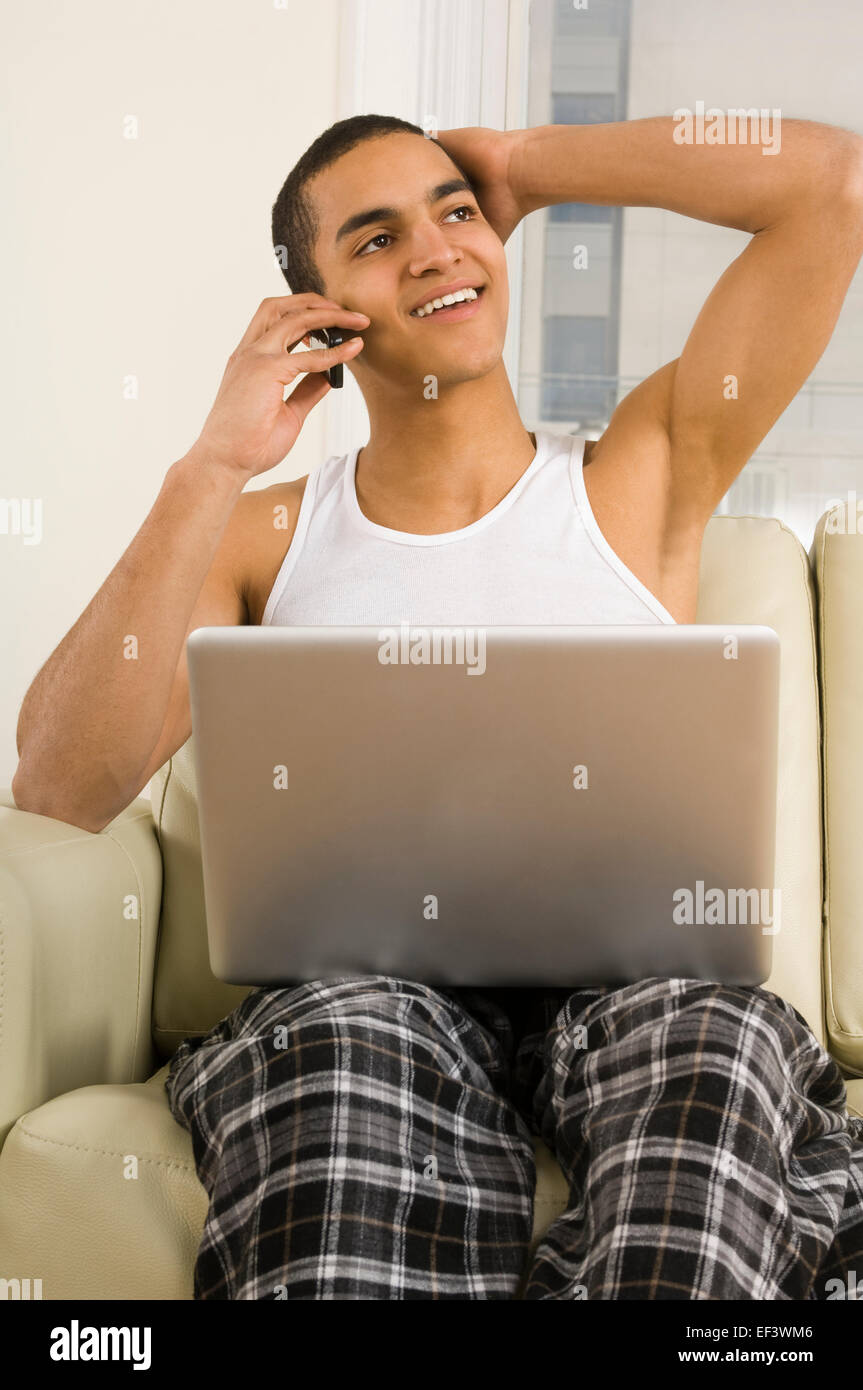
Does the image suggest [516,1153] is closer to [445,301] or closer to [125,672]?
[125,672]

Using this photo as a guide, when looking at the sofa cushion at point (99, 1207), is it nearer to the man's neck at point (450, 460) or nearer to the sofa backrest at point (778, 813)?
the sofa backrest at point (778, 813)

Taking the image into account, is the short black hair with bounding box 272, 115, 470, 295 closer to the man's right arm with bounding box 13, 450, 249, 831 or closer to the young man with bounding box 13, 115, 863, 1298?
the young man with bounding box 13, 115, 863, 1298

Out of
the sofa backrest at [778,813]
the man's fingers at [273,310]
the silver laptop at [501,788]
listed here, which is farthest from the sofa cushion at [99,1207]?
the man's fingers at [273,310]

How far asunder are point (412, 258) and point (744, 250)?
341 millimetres

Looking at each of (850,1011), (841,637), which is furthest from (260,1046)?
(841,637)

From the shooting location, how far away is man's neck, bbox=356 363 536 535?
125cm

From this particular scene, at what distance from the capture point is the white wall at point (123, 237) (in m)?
1.91

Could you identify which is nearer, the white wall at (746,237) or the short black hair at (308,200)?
the short black hair at (308,200)

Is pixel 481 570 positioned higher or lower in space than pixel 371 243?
lower

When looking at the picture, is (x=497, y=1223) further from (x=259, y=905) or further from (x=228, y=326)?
(x=228, y=326)

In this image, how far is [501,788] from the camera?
754 mm

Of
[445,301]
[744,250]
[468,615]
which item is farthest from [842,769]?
[445,301]

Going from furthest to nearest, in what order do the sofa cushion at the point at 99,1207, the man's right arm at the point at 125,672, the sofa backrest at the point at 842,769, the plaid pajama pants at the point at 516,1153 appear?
the sofa backrest at the point at 842,769
the man's right arm at the point at 125,672
the sofa cushion at the point at 99,1207
the plaid pajama pants at the point at 516,1153

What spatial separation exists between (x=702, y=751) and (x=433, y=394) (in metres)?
0.65
